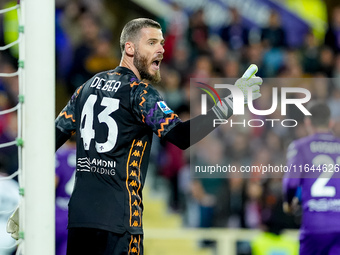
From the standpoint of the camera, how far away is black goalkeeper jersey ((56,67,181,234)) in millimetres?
4152

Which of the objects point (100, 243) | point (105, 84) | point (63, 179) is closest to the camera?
point (100, 243)

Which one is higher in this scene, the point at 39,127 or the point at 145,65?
the point at 145,65

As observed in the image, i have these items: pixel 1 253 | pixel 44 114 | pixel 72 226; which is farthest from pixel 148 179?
pixel 44 114

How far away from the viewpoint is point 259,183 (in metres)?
9.78

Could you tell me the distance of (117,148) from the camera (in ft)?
13.9

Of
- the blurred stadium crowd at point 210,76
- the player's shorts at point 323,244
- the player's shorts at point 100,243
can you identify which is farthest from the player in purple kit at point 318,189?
the blurred stadium crowd at point 210,76

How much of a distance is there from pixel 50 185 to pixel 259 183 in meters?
6.47

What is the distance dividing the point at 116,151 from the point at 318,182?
2.86 m

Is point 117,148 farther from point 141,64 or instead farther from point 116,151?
point 141,64

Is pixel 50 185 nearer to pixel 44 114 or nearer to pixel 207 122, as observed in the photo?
pixel 44 114

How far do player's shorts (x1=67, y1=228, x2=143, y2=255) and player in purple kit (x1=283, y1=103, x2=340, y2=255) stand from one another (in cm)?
266

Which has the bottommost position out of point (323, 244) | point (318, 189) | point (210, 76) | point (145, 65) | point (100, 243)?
point (323, 244)

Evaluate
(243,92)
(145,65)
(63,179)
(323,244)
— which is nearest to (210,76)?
(63,179)

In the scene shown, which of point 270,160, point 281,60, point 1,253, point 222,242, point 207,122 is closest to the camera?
point 207,122
